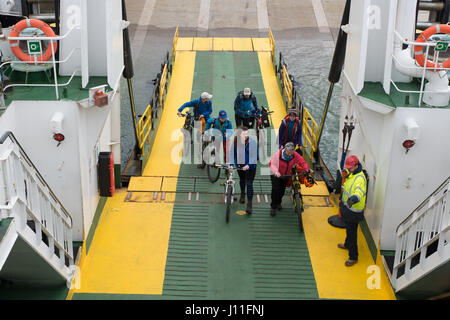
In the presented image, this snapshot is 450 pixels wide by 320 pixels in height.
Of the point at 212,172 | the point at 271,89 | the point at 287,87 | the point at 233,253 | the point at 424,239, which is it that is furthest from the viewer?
the point at 271,89

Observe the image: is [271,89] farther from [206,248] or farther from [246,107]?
[206,248]

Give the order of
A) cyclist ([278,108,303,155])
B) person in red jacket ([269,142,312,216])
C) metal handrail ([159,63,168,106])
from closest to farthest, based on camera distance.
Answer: person in red jacket ([269,142,312,216]), cyclist ([278,108,303,155]), metal handrail ([159,63,168,106])

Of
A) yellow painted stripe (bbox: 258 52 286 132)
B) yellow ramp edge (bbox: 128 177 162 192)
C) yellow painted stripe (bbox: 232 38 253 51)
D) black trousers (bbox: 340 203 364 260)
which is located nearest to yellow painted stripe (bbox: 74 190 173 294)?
yellow ramp edge (bbox: 128 177 162 192)

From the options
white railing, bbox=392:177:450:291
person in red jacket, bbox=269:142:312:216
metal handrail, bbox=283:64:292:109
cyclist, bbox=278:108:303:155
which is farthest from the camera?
metal handrail, bbox=283:64:292:109

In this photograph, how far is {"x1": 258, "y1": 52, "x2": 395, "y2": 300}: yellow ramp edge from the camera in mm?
9180

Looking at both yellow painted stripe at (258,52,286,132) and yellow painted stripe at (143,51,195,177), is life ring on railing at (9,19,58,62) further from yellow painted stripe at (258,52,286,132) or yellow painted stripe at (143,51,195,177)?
yellow painted stripe at (258,52,286,132)

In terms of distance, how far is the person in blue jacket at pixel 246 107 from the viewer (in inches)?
512

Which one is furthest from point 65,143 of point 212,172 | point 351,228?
point 351,228

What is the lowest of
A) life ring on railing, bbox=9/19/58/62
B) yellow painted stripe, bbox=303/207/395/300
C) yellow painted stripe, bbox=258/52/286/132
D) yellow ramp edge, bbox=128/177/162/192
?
yellow painted stripe, bbox=303/207/395/300

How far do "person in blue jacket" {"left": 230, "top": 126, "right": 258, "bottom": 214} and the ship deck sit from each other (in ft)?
1.86

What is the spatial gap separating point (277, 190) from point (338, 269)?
6.47 feet

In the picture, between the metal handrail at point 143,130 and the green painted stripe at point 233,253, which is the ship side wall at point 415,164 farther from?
the metal handrail at point 143,130

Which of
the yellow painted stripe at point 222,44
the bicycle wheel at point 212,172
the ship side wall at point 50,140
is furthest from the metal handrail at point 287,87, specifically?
the ship side wall at point 50,140

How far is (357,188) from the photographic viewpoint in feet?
29.9
